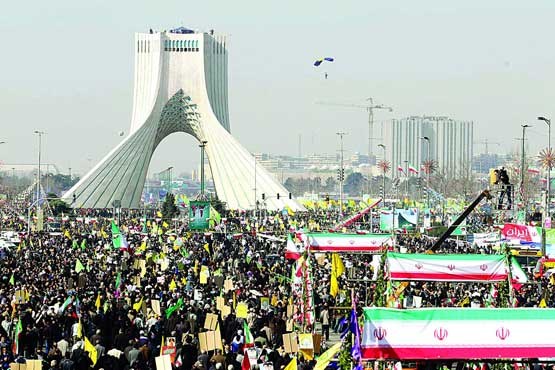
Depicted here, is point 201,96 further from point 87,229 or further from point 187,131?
point 87,229

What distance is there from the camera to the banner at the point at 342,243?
26.4m

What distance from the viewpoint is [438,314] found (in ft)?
39.8

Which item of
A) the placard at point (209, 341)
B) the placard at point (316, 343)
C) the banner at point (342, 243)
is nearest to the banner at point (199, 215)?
the banner at point (342, 243)

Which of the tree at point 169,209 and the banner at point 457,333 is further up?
the tree at point 169,209

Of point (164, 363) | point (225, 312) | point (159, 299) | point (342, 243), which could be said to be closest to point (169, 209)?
point (342, 243)

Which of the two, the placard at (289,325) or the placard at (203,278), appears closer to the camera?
the placard at (289,325)

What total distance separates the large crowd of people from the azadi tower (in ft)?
150

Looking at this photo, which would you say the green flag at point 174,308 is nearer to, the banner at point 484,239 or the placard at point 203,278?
the placard at point 203,278

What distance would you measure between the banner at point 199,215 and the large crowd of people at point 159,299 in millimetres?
4077

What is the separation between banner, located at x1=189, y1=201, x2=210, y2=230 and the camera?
4741 centimetres

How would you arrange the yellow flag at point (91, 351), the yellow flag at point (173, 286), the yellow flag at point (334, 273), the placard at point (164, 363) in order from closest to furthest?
the placard at point (164, 363), the yellow flag at point (91, 351), the yellow flag at point (334, 273), the yellow flag at point (173, 286)

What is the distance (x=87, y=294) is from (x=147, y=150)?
68213 mm

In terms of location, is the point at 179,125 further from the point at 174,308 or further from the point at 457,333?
the point at 457,333

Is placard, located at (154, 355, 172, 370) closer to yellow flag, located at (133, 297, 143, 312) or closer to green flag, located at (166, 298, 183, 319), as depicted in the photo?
green flag, located at (166, 298, 183, 319)
